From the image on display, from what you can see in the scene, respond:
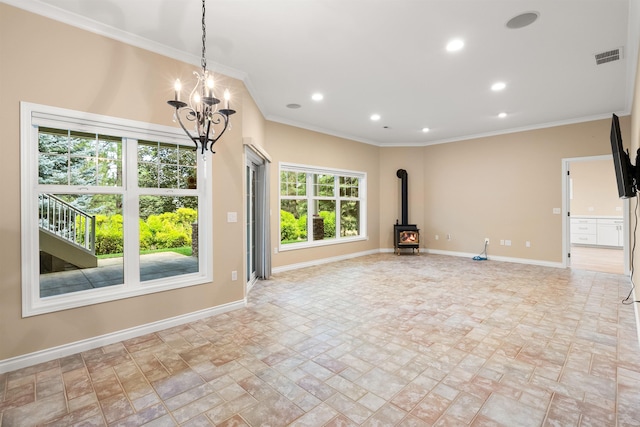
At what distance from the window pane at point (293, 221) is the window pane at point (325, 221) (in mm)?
322

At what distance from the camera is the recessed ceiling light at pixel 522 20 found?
2688mm

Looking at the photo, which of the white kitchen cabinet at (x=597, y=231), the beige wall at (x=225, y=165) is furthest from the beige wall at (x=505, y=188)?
the white kitchen cabinet at (x=597, y=231)

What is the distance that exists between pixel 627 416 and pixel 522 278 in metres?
3.77

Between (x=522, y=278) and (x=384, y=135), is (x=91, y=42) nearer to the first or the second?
(x=384, y=135)

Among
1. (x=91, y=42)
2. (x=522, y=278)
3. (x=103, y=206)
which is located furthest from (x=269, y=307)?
(x=522, y=278)

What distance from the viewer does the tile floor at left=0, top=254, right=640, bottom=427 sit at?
1869mm

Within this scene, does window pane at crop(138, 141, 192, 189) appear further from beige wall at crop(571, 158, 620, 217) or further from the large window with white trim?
beige wall at crop(571, 158, 620, 217)

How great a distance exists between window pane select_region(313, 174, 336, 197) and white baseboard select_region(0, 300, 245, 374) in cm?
362

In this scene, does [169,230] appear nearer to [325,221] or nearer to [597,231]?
[325,221]

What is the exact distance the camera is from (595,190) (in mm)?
8539

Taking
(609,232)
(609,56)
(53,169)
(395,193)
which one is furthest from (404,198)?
(53,169)

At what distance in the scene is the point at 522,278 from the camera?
17.1 ft

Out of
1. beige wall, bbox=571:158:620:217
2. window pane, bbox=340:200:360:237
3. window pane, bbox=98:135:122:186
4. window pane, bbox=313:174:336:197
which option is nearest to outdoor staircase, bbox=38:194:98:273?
window pane, bbox=98:135:122:186

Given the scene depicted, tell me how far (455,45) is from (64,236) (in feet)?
15.3
